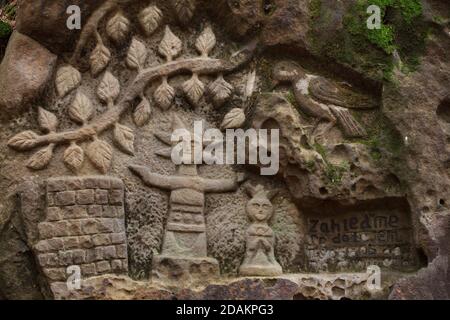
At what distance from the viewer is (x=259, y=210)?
4.73 m

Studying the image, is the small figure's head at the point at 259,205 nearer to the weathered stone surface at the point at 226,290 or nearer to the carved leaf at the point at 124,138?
the weathered stone surface at the point at 226,290

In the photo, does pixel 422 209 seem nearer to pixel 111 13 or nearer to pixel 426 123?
pixel 426 123

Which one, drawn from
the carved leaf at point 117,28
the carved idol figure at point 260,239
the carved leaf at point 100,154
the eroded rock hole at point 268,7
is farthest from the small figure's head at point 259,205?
the carved leaf at point 117,28

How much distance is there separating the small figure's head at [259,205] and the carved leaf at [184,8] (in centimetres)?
110

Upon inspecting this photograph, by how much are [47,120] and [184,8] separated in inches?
41.8

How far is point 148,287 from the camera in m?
4.44

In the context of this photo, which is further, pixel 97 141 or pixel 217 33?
pixel 217 33

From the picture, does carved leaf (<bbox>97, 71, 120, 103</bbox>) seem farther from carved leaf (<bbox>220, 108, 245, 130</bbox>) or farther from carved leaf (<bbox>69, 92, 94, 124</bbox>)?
carved leaf (<bbox>220, 108, 245, 130</bbox>)

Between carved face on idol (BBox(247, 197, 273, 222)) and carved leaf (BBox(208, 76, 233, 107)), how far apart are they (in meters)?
0.62

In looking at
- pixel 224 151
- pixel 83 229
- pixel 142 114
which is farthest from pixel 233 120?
pixel 83 229

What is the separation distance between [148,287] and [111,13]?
64.9 inches

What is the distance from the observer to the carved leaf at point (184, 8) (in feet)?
16.3

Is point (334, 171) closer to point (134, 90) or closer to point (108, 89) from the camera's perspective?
point (134, 90)

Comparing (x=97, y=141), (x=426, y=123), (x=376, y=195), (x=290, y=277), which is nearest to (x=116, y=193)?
(x=97, y=141)
